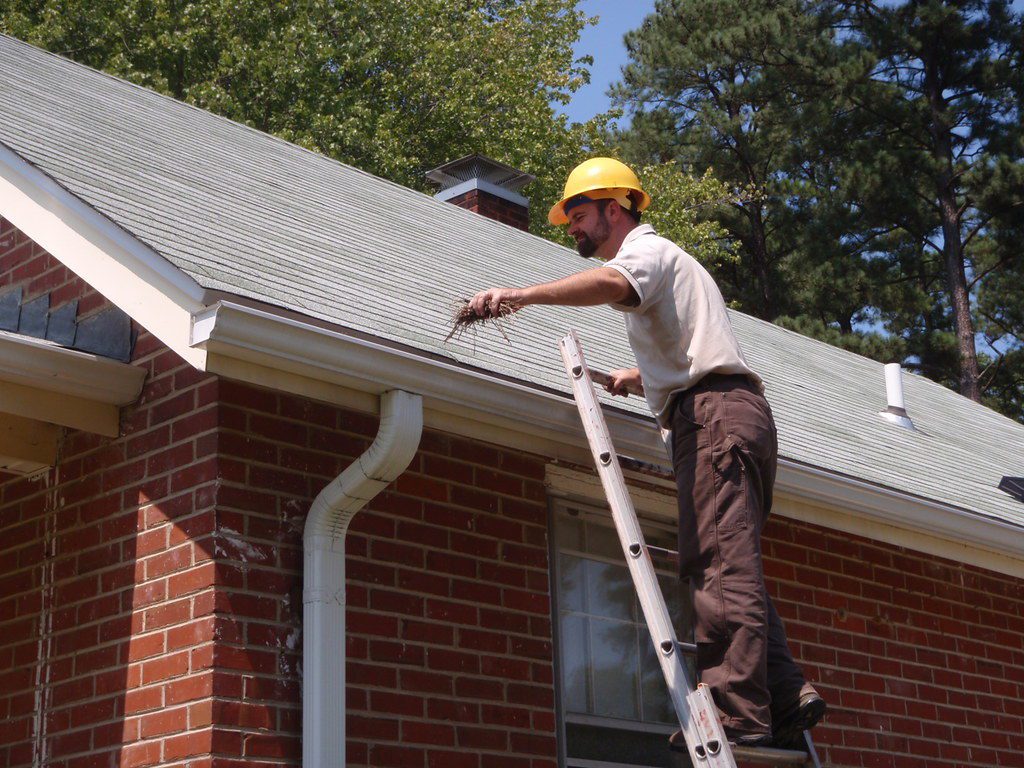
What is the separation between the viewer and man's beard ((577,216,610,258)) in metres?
5.23

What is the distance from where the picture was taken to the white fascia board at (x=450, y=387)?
4375 millimetres

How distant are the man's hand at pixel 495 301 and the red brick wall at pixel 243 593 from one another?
1.02 metres

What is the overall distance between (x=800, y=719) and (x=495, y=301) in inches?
66.9

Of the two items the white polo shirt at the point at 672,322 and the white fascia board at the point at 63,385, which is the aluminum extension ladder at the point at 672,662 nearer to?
the white polo shirt at the point at 672,322

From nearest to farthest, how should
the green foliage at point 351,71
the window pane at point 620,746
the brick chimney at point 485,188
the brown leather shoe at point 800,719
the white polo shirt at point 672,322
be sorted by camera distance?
the brown leather shoe at point 800,719 → the white polo shirt at point 672,322 → the window pane at point 620,746 → the brick chimney at point 485,188 → the green foliage at point 351,71

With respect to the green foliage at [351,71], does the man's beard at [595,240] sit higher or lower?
lower

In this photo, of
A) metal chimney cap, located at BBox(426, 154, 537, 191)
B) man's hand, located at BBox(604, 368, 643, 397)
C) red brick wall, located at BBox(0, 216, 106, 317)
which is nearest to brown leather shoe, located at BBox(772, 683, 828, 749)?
man's hand, located at BBox(604, 368, 643, 397)

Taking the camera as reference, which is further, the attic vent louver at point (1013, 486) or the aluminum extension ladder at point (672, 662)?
the attic vent louver at point (1013, 486)

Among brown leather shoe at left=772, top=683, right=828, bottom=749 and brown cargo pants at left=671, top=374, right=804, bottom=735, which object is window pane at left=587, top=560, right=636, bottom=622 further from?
brown leather shoe at left=772, top=683, right=828, bottom=749

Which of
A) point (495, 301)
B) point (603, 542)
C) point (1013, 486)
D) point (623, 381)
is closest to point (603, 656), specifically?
point (603, 542)

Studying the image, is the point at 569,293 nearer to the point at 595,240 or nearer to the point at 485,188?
the point at 595,240

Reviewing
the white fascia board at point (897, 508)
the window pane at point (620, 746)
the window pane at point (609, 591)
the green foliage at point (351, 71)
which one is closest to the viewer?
the window pane at point (620, 746)

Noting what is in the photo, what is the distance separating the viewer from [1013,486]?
29.8 ft

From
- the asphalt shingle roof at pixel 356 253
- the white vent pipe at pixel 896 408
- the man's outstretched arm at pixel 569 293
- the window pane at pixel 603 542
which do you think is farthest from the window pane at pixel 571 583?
the white vent pipe at pixel 896 408
